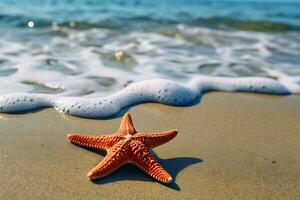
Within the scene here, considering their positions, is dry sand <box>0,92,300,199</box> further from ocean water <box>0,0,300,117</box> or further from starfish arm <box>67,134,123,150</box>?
ocean water <box>0,0,300,117</box>

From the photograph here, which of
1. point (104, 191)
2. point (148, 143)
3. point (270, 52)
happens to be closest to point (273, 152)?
point (148, 143)

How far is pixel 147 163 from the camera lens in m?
2.82

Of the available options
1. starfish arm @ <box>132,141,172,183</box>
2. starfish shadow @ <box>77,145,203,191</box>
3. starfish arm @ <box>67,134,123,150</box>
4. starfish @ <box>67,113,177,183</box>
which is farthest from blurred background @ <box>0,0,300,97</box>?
starfish arm @ <box>132,141,172,183</box>

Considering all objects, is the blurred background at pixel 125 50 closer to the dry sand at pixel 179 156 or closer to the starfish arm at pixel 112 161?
the dry sand at pixel 179 156

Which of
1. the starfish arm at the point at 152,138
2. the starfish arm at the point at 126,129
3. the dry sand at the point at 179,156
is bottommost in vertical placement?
the dry sand at the point at 179,156

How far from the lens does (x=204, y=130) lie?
3832 millimetres

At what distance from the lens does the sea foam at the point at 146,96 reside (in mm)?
4012

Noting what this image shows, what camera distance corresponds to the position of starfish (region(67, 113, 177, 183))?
2.78 meters

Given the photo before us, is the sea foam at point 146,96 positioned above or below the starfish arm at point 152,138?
below

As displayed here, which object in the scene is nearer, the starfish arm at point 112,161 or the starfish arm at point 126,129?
the starfish arm at point 112,161

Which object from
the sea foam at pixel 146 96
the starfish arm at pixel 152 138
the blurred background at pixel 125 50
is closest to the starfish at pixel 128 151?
the starfish arm at pixel 152 138

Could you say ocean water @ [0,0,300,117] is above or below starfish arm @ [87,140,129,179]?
below

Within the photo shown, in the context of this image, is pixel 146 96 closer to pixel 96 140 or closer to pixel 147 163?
pixel 96 140

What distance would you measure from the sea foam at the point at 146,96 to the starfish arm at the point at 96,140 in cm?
72
